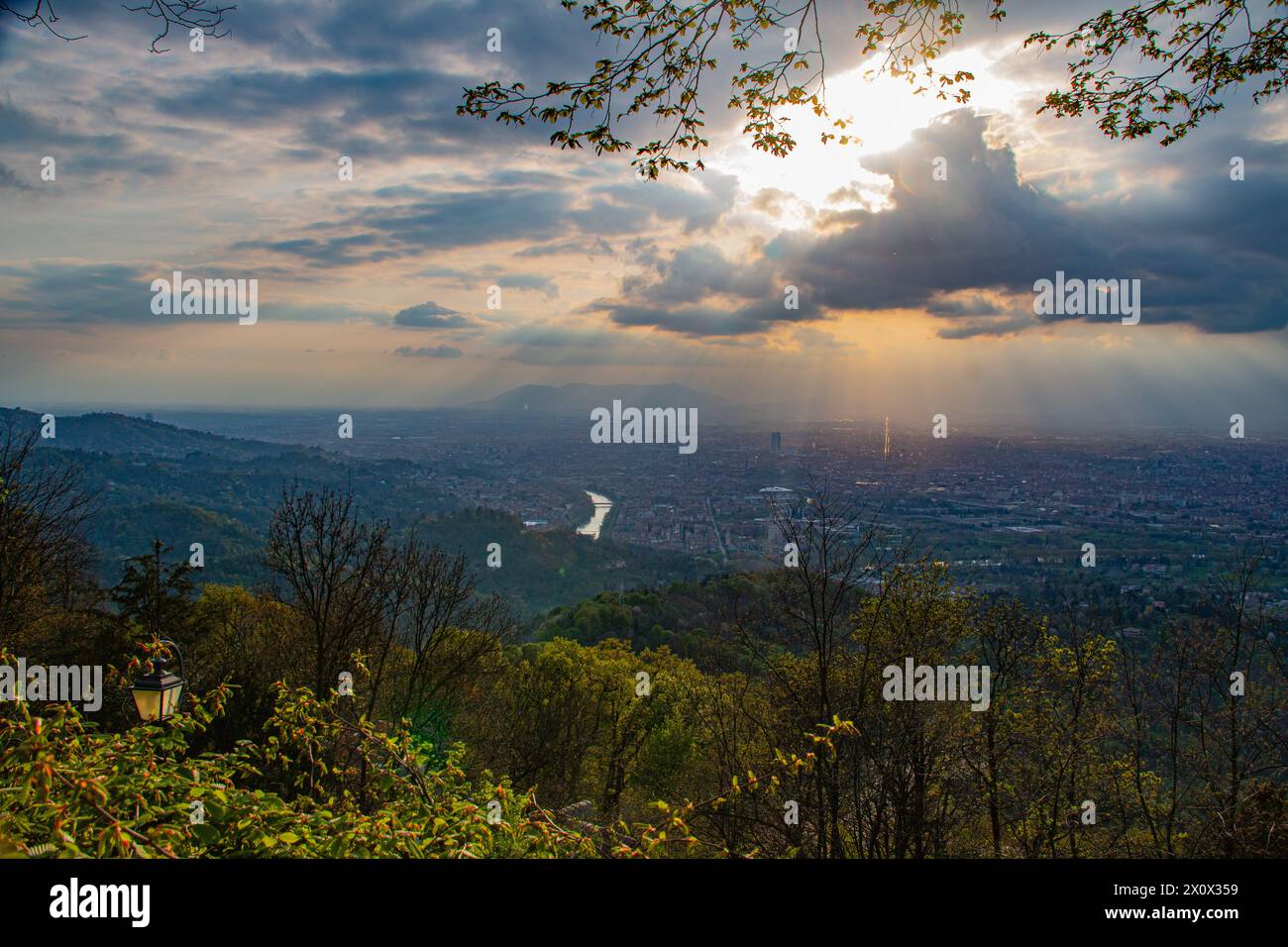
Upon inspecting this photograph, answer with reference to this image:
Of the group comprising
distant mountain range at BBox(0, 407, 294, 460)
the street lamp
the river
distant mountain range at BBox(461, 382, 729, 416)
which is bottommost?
the river

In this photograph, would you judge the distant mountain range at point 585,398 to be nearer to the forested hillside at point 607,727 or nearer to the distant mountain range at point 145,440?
the distant mountain range at point 145,440

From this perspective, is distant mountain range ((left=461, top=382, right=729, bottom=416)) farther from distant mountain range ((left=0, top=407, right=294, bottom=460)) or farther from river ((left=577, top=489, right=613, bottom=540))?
distant mountain range ((left=0, top=407, right=294, bottom=460))

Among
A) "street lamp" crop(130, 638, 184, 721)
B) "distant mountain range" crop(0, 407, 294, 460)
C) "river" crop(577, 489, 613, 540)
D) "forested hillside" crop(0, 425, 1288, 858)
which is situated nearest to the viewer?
"forested hillside" crop(0, 425, 1288, 858)

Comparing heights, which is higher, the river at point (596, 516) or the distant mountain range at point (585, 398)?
the distant mountain range at point (585, 398)

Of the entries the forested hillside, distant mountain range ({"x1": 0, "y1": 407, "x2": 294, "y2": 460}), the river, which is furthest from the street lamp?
distant mountain range ({"x1": 0, "y1": 407, "x2": 294, "y2": 460})

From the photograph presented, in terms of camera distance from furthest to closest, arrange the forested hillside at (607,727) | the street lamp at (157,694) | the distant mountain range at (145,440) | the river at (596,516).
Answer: the distant mountain range at (145,440) → the river at (596,516) → the street lamp at (157,694) → the forested hillside at (607,727)

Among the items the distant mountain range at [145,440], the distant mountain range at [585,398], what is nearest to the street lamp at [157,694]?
the distant mountain range at [585,398]

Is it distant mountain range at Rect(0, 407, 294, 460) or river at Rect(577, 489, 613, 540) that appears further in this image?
distant mountain range at Rect(0, 407, 294, 460)

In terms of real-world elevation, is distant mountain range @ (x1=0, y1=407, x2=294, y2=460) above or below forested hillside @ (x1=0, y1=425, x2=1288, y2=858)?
above

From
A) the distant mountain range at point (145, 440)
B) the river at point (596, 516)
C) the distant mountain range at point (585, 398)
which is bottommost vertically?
the river at point (596, 516)
